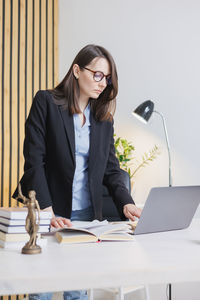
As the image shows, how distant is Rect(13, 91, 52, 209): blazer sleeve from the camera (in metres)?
1.68

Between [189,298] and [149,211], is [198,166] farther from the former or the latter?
[149,211]

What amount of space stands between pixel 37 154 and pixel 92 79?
0.40 m

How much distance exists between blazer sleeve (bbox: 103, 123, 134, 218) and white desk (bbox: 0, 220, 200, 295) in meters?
0.63

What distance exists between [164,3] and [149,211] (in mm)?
3121

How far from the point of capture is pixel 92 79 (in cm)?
180

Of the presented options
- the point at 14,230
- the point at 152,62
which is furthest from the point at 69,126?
the point at 152,62

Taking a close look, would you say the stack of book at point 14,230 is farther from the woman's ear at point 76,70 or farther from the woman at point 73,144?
the woman's ear at point 76,70

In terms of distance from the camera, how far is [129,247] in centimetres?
117

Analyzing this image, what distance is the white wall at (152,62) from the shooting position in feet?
12.6

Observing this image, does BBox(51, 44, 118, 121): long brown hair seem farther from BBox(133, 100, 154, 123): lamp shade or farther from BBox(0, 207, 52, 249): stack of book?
BBox(133, 100, 154, 123): lamp shade

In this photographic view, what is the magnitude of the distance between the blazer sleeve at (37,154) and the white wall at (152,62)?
214 cm

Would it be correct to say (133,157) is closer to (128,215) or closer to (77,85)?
(77,85)

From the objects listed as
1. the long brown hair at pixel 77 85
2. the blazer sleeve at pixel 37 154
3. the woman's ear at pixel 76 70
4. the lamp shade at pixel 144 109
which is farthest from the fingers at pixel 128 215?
the lamp shade at pixel 144 109

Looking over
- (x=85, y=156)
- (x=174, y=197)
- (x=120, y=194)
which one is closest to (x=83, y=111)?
(x=85, y=156)
